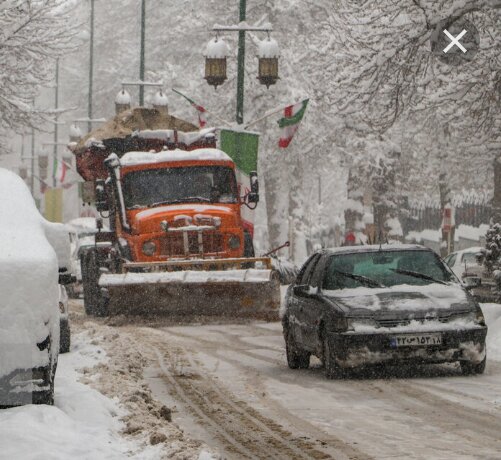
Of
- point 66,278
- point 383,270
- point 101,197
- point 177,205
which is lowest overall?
point 383,270

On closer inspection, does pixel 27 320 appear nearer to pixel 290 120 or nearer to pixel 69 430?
pixel 69 430

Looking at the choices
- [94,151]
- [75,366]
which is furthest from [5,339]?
[94,151]

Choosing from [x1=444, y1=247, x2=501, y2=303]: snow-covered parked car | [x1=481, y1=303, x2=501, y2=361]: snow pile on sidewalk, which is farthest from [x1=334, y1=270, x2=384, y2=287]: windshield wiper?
[x1=444, y1=247, x2=501, y2=303]: snow-covered parked car

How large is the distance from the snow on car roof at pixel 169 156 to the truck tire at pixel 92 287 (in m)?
2.35

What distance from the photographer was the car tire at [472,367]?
14371 millimetres

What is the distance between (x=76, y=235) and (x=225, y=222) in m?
11.2

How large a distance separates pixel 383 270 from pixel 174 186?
33.2 ft

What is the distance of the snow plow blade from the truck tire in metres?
2.75

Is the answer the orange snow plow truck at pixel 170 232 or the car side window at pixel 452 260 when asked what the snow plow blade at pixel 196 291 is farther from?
the car side window at pixel 452 260

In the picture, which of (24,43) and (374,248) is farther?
(24,43)

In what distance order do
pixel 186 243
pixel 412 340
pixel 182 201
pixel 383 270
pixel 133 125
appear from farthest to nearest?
pixel 133 125
pixel 182 201
pixel 186 243
pixel 383 270
pixel 412 340

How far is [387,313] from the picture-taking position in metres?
14.1

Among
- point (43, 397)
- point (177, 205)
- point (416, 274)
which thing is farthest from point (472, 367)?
point (177, 205)

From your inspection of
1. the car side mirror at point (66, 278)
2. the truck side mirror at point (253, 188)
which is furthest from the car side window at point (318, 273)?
the truck side mirror at point (253, 188)
